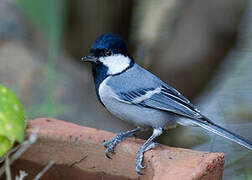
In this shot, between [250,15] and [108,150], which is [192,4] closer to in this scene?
[250,15]

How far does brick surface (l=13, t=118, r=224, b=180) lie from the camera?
1.84 metres

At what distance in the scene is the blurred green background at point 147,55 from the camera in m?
2.79

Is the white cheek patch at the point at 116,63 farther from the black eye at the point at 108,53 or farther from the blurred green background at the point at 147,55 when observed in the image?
the blurred green background at the point at 147,55

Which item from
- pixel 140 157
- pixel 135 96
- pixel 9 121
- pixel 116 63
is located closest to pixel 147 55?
pixel 116 63

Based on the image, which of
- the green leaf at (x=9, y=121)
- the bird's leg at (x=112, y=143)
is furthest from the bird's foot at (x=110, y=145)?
the green leaf at (x=9, y=121)

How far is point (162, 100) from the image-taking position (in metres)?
2.34

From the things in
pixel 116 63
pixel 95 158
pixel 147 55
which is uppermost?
pixel 116 63

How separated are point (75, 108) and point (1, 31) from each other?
37.4 inches

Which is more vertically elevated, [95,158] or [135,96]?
[135,96]

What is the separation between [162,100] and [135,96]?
0.14 meters

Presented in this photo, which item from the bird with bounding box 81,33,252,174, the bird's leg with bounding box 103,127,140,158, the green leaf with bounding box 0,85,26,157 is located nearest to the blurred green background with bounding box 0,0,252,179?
the bird with bounding box 81,33,252,174

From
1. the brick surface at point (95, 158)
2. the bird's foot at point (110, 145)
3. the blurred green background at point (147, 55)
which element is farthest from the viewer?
the blurred green background at point (147, 55)

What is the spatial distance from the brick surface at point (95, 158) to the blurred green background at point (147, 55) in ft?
2.14

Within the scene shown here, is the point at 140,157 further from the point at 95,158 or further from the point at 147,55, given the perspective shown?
the point at 147,55
